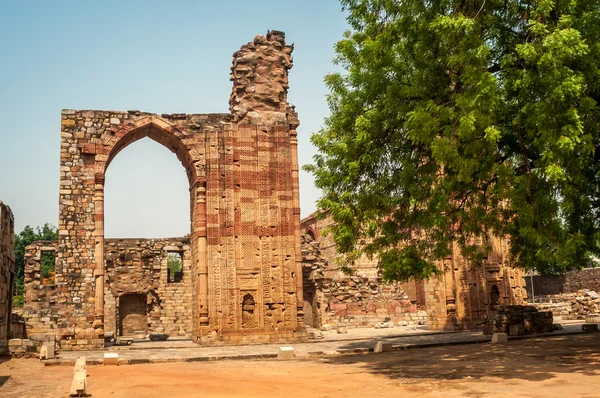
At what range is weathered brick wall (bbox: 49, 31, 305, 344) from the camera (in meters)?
18.4

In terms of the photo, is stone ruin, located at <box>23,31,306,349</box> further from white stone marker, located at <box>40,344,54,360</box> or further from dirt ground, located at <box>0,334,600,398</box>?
dirt ground, located at <box>0,334,600,398</box>

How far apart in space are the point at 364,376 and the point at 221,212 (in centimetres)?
990

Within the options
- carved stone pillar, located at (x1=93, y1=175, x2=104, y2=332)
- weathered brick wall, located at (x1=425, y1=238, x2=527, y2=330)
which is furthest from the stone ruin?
weathered brick wall, located at (x1=425, y1=238, x2=527, y2=330)

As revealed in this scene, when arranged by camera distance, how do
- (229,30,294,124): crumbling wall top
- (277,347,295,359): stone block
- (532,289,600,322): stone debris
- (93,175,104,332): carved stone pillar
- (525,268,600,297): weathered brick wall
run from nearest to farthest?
(277,347,295,359): stone block, (93,175,104,332): carved stone pillar, (229,30,294,124): crumbling wall top, (532,289,600,322): stone debris, (525,268,600,297): weathered brick wall

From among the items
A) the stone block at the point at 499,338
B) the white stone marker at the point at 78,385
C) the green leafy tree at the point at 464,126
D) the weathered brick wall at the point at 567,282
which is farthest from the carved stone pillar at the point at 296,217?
the weathered brick wall at the point at 567,282

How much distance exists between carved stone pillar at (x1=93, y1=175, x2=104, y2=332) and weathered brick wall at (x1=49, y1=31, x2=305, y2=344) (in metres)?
0.03

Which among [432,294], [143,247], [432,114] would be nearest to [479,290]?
[432,294]

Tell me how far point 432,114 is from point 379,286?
63.6 feet

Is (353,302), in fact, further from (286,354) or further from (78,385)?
(78,385)

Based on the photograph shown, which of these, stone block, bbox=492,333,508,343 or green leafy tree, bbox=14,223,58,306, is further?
green leafy tree, bbox=14,223,58,306

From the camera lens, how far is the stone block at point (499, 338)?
1526cm

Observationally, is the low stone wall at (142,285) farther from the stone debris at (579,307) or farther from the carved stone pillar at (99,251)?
the stone debris at (579,307)

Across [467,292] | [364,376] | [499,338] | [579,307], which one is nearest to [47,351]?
[364,376]

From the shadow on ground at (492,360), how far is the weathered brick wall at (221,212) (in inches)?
222
